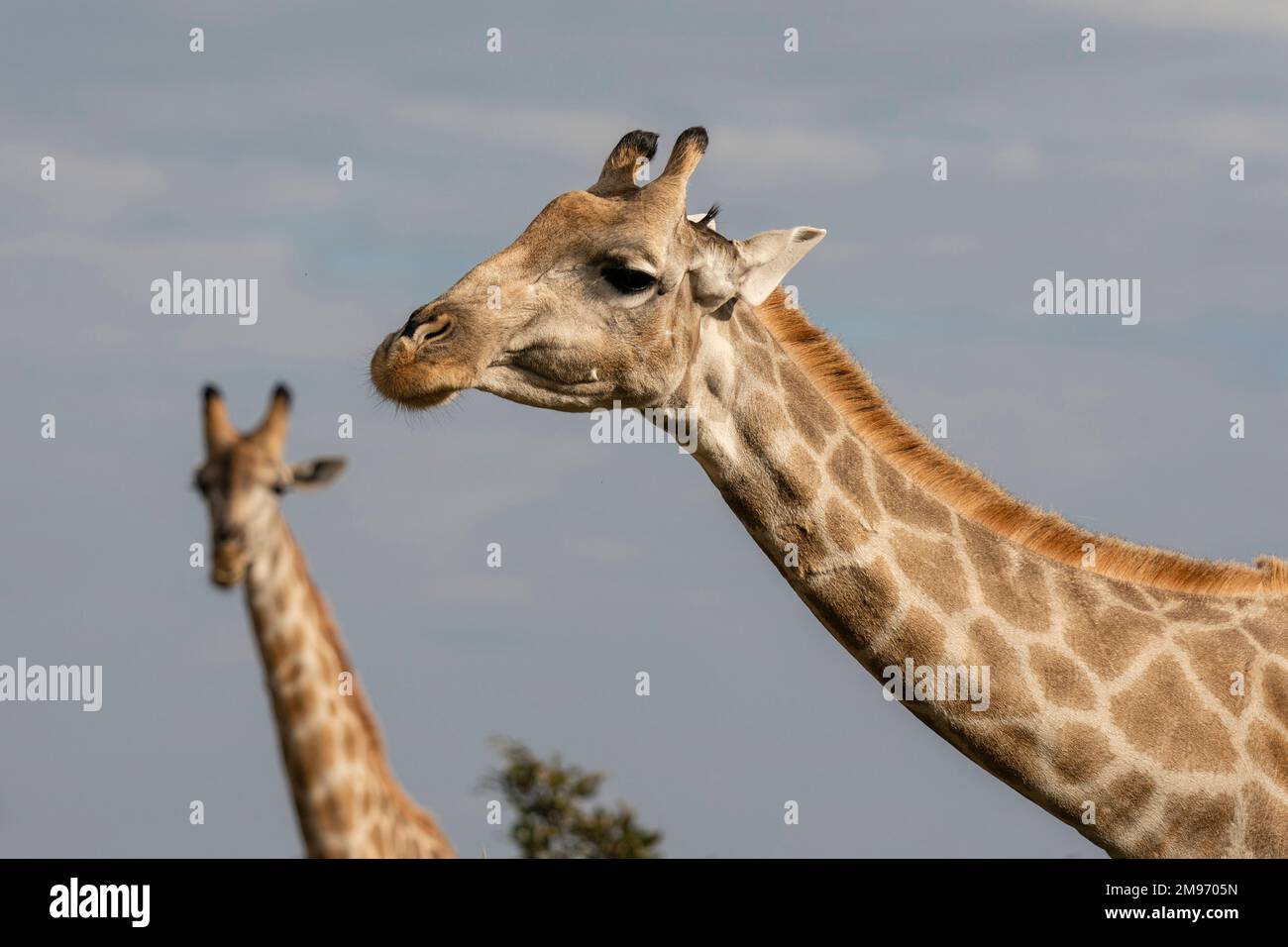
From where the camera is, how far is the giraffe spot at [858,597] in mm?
11859

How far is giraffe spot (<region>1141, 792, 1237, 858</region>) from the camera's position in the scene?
1177cm

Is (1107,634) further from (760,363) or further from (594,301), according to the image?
(594,301)

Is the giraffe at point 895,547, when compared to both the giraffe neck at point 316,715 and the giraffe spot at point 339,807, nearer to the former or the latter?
the giraffe neck at point 316,715

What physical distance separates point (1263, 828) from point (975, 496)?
102 inches

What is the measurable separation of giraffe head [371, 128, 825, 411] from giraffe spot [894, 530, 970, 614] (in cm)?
167

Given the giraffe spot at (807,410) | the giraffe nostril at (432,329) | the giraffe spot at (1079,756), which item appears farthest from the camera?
the giraffe spot at (807,410)

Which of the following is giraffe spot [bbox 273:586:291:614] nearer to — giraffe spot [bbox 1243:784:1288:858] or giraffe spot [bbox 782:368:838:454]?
giraffe spot [bbox 782:368:838:454]

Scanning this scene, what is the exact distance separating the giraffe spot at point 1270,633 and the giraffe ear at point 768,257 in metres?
3.52

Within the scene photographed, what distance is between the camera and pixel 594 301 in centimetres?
1219

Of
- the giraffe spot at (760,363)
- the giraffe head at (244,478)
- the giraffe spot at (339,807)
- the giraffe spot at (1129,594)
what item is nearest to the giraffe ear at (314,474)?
the giraffe head at (244,478)

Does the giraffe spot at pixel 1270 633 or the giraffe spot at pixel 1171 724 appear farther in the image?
the giraffe spot at pixel 1270 633

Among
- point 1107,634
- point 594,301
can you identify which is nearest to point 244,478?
point 594,301
